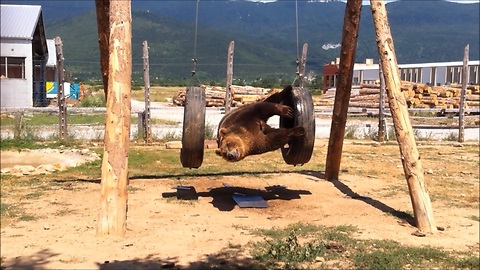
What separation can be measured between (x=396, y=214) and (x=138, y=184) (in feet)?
12.9

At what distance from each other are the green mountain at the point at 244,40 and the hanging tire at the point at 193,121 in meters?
19.0

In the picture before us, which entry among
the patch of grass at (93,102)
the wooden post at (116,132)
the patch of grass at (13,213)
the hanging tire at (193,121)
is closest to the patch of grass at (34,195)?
the patch of grass at (13,213)

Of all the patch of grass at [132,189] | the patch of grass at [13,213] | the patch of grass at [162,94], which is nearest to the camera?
the patch of grass at [13,213]

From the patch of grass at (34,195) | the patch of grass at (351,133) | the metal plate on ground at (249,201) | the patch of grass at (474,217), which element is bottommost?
the patch of grass at (34,195)

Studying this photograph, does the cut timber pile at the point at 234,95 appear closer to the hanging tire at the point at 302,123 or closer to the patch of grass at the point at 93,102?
the patch of grass at the point at 93,102

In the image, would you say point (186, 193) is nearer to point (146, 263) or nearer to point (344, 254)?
point (344, 254)

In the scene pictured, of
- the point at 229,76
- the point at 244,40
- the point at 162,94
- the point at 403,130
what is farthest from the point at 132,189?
the point at 244,40

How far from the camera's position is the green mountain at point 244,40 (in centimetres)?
6694

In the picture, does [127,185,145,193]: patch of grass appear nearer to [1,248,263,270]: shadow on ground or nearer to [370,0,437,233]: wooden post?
[1,248,263,270]: shadow on ground

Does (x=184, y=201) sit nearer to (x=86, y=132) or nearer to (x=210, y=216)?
(x=210, y=216)

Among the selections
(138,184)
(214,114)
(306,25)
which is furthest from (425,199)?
(306,25)

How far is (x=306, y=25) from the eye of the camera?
17050 centimetres

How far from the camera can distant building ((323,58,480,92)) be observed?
38562 mm

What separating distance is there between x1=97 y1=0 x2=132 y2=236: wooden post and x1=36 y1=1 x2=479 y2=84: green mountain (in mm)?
20283
